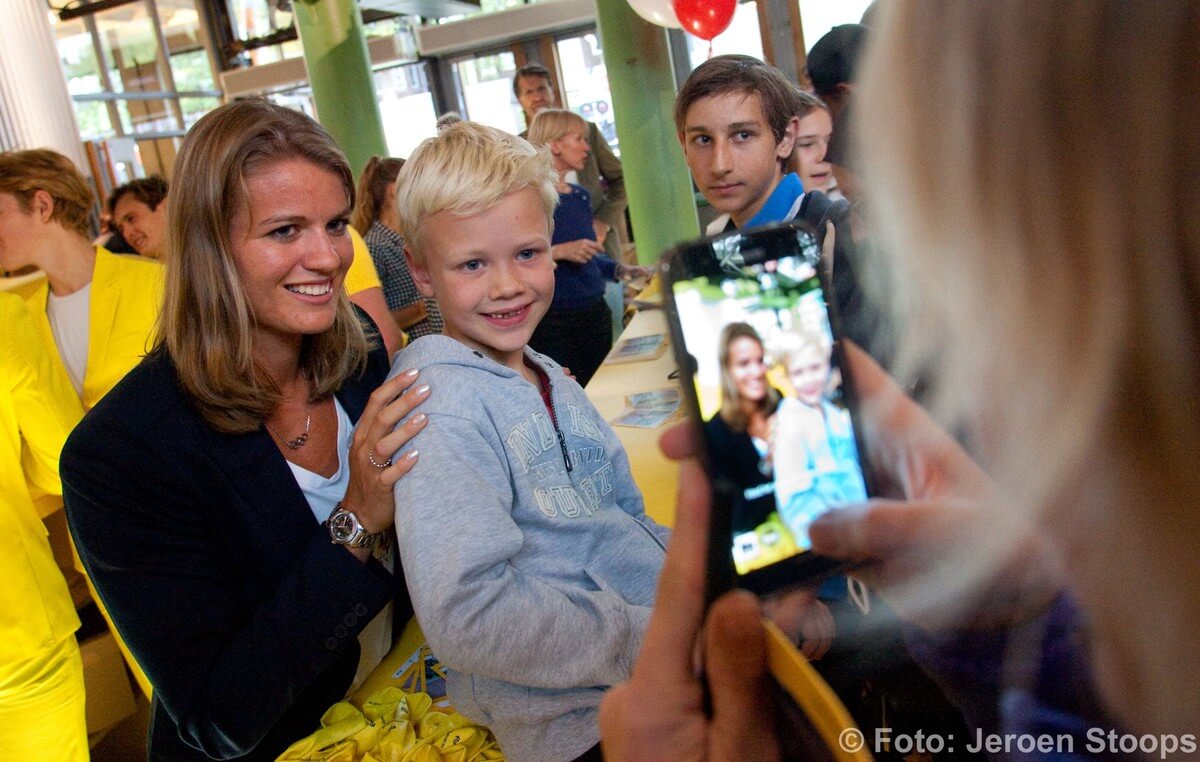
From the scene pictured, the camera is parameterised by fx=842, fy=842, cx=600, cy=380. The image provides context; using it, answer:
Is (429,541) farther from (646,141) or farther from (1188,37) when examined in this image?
(646,141)

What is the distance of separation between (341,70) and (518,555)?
6.52m

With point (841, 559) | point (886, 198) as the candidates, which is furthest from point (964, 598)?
point (886, 198)

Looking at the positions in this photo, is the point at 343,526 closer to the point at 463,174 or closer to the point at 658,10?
the point at 463,174

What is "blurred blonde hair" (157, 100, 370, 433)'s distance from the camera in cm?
115

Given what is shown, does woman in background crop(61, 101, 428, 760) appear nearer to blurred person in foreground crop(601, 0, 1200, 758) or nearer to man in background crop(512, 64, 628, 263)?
blurred person in foreground crop(601, 0, 1200, 758)

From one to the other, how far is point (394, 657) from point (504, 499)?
0.55m

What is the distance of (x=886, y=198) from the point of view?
369 mm

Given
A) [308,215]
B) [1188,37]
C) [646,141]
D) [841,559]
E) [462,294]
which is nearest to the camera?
[1188,37]

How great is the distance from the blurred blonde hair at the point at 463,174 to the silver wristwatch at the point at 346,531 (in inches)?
14.5

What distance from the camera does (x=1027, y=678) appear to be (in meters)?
0.40

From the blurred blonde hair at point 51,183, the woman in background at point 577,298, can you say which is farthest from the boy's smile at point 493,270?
the woman in background at point 577,298

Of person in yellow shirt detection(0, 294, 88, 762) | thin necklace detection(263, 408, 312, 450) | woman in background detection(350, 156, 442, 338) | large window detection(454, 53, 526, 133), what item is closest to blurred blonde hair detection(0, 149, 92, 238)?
person in yellow shirt detection(0, 294, 88, 762)

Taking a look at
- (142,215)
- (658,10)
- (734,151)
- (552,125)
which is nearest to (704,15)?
(658,10)

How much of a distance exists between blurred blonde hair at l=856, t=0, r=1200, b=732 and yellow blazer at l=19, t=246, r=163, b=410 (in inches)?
96.5
